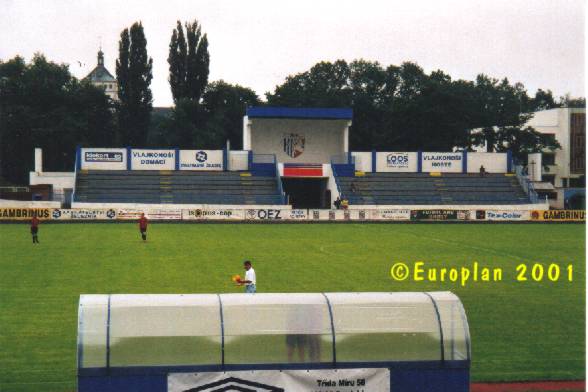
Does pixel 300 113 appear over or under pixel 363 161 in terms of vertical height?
over

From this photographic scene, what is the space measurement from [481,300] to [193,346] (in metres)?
13.0

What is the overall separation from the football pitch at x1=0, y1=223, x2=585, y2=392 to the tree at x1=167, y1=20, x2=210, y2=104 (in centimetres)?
5259

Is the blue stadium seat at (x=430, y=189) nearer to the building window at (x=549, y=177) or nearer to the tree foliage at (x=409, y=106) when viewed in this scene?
the tree foliage at (x=409, y=106)

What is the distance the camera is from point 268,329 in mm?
10961

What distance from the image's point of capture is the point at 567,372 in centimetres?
1431

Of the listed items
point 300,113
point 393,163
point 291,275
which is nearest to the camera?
point 291,275

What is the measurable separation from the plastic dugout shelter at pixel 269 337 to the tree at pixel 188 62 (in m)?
91.9

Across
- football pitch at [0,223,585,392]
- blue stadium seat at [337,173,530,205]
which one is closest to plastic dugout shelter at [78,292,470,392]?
football pitch at [0,223,585,392]

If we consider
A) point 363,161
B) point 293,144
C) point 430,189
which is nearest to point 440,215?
point 430,189

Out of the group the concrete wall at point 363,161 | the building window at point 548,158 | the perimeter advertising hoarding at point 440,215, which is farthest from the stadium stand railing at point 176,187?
the building window at point 548,158

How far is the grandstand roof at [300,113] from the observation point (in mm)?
72438

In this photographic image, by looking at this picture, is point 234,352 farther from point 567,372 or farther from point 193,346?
point 567,372

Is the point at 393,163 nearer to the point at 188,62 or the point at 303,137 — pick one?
the point at 303,137

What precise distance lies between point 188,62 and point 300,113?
32.8 meters
